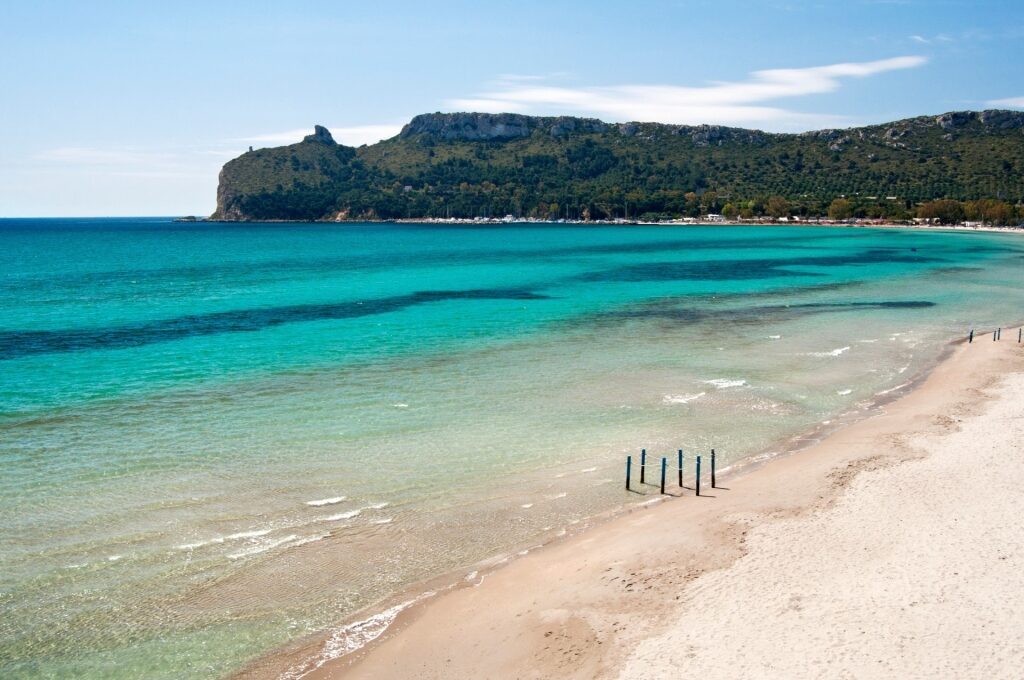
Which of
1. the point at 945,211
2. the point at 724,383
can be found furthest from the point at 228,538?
the point at 945,211

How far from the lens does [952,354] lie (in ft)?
131

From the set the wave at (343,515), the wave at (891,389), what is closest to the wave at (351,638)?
the wave at (343,515)

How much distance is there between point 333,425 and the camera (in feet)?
87.9

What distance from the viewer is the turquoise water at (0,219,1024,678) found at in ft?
51.4

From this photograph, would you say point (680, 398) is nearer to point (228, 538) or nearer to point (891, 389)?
point (891, 389)

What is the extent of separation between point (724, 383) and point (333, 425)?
1745 cm

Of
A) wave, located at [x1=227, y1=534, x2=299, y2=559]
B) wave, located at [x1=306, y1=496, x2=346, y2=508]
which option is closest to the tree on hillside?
wave, located at [x1=306, y1=496, x2=346, y2=508]

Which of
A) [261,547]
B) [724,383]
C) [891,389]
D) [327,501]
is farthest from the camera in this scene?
[724,383]

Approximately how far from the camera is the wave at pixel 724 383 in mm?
32969

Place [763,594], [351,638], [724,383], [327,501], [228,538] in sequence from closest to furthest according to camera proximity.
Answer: [351,638]
[763,594]
[228,538]
[327,501]
[724,383]

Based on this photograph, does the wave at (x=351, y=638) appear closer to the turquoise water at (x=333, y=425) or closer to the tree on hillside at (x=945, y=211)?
the turquoise water at (x=333, y=425)

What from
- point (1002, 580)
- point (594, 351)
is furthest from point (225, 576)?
point (594, 351)

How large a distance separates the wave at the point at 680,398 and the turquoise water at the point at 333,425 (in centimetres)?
21

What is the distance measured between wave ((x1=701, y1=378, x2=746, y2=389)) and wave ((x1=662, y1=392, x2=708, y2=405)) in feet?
5.83
